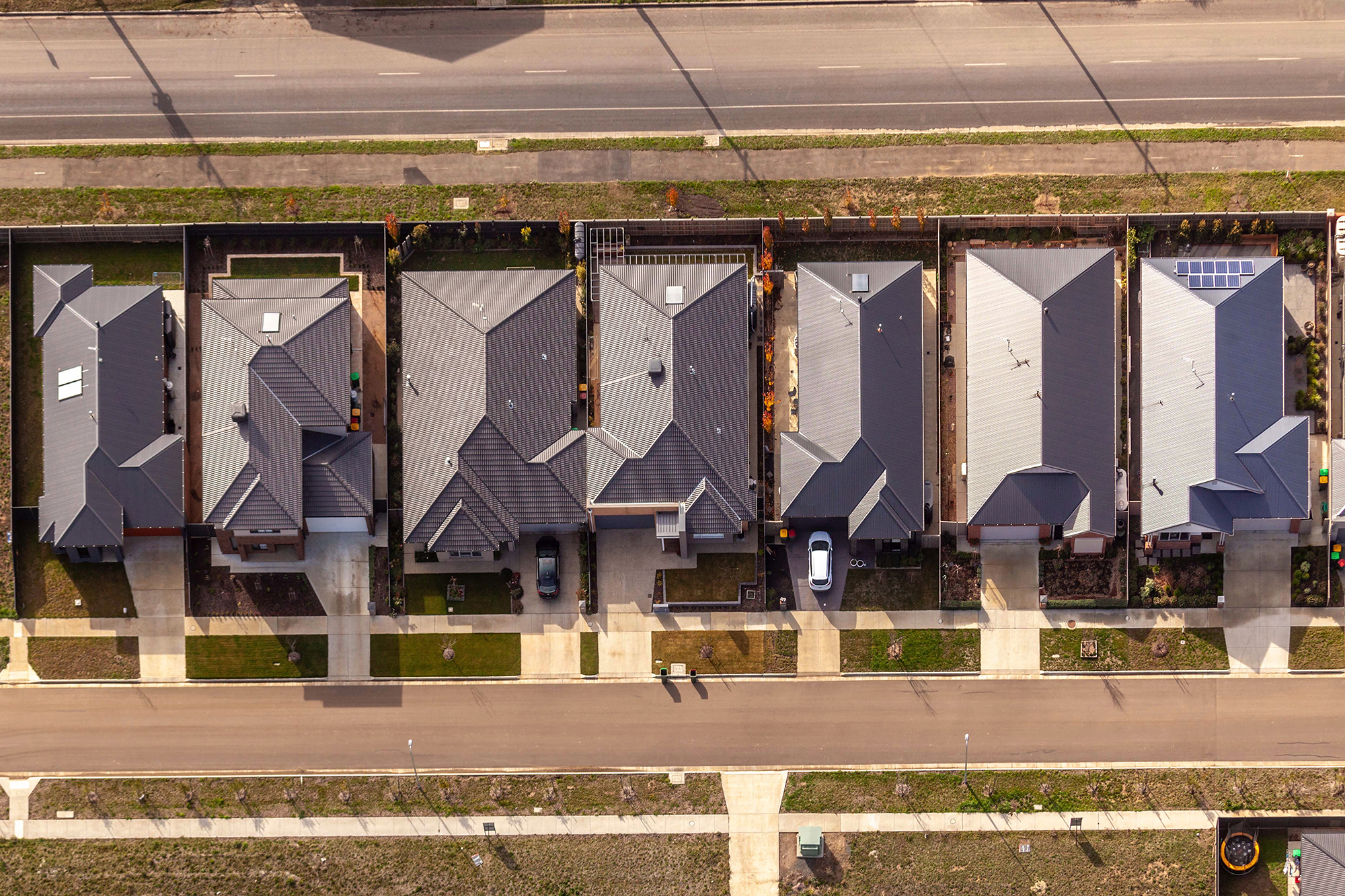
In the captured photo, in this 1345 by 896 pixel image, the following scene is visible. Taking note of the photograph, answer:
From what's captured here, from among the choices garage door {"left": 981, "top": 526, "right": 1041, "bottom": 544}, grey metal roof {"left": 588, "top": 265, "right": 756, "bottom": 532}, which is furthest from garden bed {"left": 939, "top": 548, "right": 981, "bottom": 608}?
grey metal roof {"left": 588, "top": 265, "right": 756, "bottom": 532}

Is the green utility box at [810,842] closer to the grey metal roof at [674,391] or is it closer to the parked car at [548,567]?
the grey metal roof at [674,391]

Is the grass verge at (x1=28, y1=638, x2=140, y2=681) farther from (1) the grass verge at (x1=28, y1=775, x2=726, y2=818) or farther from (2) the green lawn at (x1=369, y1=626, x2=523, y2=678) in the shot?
(2) the green lawn at (x1=369, y1=626, x2=523, y2=678)

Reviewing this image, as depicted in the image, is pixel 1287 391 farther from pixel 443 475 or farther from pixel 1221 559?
pixel 443 475

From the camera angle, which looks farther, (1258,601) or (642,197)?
(642,197)

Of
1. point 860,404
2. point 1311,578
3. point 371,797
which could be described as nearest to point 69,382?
point 371,797

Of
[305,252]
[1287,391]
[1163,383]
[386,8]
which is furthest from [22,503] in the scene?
[1287,391]

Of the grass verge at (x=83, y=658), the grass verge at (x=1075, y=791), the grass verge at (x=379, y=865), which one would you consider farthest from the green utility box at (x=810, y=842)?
the grass verge at (x=83, y=658)

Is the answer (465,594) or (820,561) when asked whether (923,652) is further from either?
(465,594)
